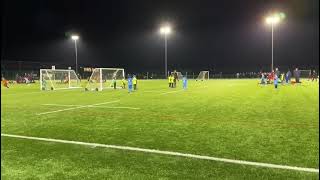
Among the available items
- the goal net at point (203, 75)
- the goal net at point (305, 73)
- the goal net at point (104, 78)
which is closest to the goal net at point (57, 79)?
the goal net at point (104, 78)

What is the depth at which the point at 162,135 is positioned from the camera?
9.64 metres

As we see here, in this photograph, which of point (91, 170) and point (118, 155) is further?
point (118, 155)

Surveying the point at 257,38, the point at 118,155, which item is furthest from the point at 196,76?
the point at 118,155

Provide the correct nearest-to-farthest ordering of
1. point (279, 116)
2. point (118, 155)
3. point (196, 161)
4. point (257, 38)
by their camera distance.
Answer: point (196, 161) < point (118, 155) < point (279, 116) < point (257, 38)

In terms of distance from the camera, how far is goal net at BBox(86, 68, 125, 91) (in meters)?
36.1

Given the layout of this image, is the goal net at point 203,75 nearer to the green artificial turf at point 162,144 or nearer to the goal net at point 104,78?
the goal net at point 104,78

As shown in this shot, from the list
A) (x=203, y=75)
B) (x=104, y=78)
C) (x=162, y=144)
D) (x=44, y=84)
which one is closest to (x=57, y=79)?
(x=44, y=84)

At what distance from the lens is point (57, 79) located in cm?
4200

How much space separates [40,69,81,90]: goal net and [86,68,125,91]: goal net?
4077 millimetres

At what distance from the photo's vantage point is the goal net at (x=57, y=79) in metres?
38.3

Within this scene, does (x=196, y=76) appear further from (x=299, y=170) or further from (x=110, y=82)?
(x=299, y=170)

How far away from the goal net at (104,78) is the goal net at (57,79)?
4.08m

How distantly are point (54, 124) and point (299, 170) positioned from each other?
25.8ft

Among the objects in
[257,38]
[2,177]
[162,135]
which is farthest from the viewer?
[257,38]
